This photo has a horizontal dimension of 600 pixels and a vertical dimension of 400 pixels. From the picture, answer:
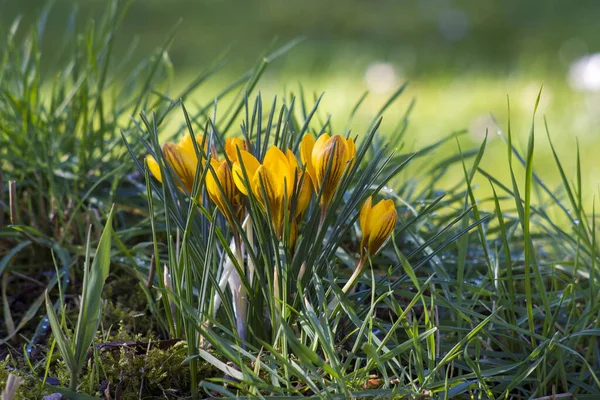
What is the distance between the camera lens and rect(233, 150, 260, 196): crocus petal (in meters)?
0.83

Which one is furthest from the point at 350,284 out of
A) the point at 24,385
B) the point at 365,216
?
the point at 24,385

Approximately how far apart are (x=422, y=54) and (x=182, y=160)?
3863 mm

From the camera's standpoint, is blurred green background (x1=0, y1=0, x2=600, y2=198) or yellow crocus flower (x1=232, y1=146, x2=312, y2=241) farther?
blurred green background (x1=0, y1=0, x2=600, y2=198)

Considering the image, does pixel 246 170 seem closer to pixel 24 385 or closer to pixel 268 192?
pixel 268 192

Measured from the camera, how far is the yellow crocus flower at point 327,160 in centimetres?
85

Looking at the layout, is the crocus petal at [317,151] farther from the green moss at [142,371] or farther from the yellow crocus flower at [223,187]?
the green moss at [142,371]

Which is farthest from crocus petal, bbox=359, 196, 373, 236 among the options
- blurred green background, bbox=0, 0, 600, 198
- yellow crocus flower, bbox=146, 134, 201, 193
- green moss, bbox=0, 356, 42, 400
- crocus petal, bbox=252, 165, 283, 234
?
blurred green background, bbox=0, 0, 600, 198

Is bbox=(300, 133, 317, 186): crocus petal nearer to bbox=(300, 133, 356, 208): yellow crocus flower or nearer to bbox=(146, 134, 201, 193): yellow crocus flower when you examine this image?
bbox=(300, 133, 356, 208): yellow crocus flower

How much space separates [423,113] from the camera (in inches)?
145

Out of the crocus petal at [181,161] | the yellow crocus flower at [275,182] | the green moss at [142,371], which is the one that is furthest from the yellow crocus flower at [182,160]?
the green moss at [142,371]

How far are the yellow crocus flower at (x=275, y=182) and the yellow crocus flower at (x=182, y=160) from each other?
10cm

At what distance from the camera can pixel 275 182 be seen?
2.73ft

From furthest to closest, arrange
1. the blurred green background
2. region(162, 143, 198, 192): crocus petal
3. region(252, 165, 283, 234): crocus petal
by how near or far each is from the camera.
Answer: the blurred green background → region(162, 143, 198, 192): crocus petal → region(252, 165, 283, 234): crocus petal

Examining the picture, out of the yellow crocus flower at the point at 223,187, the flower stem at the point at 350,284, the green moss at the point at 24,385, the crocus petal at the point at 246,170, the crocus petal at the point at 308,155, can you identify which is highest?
the crocus petal at the point at 308,155
